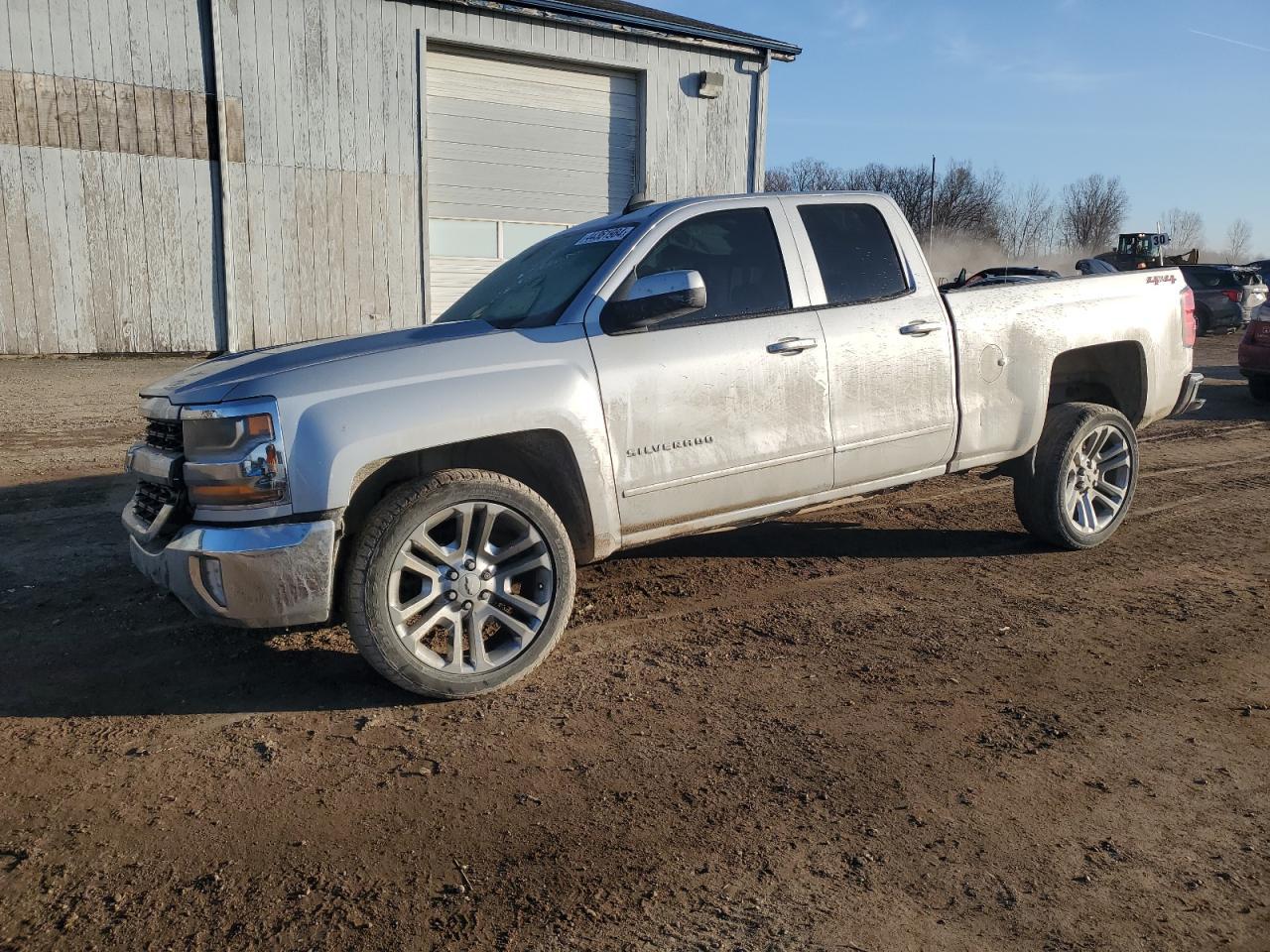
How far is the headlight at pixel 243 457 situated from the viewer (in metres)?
3.45

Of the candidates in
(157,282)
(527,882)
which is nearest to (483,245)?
(157,282)

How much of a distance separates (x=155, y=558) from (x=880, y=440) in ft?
10.8

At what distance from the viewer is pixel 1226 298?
22734 mm

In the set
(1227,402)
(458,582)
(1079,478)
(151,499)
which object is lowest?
(1227,402)

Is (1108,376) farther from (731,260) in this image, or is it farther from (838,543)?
(731,260)

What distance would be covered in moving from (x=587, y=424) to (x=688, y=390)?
1.70 ft

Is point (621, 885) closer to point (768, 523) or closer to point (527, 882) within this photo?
point (527, 882)

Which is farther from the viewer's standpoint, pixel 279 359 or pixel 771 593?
pixel 771 593

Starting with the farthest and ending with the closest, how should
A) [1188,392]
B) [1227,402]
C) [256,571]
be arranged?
[1227,402] < [1188,392] < [256,571]

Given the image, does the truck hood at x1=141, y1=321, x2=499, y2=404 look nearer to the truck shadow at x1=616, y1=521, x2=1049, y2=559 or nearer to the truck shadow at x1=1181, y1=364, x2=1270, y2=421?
the truck shadow at x1=616, y1=521, x2=1049, y2=559

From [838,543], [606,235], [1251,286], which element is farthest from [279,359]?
[1251,286]

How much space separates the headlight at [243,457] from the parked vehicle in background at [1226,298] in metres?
24.0

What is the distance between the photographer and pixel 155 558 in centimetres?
367

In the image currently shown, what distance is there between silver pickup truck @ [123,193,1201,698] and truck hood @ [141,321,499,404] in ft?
0.08
